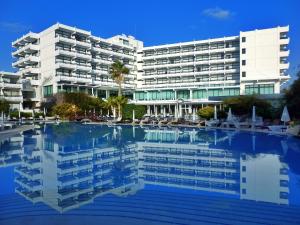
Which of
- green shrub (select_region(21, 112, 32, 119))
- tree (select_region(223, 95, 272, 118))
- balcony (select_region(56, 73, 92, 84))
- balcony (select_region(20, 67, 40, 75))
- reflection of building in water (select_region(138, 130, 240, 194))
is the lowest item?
reflection of building in water (select_region(138, 130, 240, 194))

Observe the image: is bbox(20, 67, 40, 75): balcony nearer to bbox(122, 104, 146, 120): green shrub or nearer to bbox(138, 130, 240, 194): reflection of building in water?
bbox(122, 104, 146, 120): green shrub

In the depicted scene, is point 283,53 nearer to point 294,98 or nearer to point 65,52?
point 294,98

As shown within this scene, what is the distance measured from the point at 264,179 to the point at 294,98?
20.3 meters

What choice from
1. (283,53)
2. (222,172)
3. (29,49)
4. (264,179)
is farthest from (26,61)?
(264,179)

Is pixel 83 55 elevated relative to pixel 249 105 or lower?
elevated

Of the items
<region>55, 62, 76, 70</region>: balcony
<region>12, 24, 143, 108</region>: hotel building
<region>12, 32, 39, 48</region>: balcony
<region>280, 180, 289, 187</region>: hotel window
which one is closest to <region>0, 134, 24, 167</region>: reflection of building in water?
<region>280, 180, 289, 187</region>: hotel window

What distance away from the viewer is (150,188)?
856cm

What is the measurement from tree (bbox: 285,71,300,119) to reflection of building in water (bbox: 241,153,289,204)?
15378 millimetres

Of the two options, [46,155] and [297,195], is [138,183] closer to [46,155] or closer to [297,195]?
[297,195]

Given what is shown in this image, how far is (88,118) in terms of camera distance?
161 feet

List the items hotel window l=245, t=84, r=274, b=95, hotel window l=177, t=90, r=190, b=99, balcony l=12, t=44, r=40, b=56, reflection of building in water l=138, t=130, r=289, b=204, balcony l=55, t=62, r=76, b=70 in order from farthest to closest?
balcony l=12, t=44, r=40, b=56 → hotel window l=177, t=90, r=190, b=99 → balcony l=55, t=62, r=76, b=70 → hotel window l=245, t=84, r=274, b=95 → reflection of building in water l=138, t=130, r=289, b=204

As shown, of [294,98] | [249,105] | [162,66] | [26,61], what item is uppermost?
[26,61]

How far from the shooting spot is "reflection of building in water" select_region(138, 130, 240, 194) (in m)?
9.02

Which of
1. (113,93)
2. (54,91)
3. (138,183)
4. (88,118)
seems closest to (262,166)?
(138,183)
